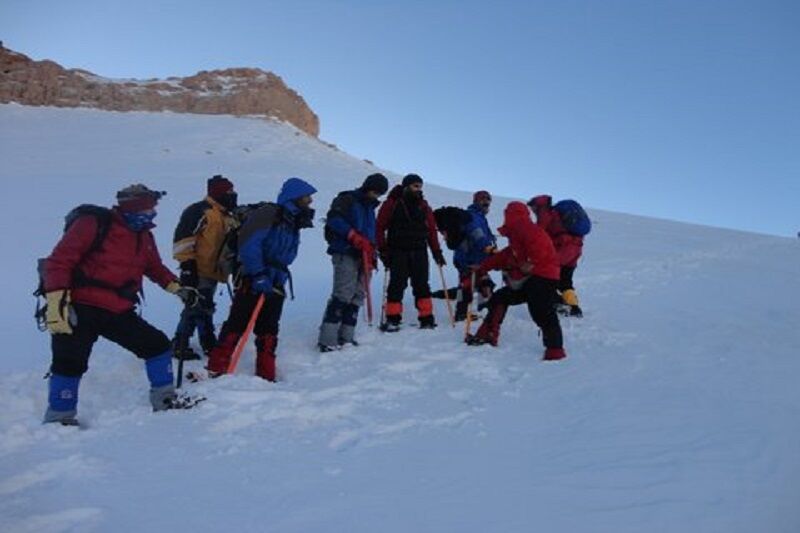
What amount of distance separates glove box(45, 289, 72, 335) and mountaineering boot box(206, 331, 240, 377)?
60.8 inches

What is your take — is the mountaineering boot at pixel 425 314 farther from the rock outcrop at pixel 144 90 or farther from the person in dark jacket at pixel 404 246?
the rock outcrop at pixel 144 90

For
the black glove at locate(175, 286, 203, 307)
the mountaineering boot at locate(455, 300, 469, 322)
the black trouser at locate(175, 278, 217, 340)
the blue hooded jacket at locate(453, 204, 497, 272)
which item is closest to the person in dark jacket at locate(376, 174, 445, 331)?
the mountaineering boot at locate(455, 300, 469, 322)

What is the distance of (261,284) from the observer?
6164mm

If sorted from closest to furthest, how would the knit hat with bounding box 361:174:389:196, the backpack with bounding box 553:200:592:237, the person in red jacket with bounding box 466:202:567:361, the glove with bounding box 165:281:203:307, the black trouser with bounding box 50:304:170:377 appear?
the black trouser with bounding box 50:304:170:377
the glove with bounding box 165:281:203:307
the person in red jacket with bounding box 466:202:567:361
the knit hat with bounding box 361:174:389:196
the backpack with bounding box 553:200:592:237

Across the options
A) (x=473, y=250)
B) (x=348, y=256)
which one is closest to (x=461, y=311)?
(x=473, y=250)

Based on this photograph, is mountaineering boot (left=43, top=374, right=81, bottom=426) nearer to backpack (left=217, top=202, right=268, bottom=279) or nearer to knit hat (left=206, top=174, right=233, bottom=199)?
backpack (left=217, top=202, right=268, bottom=279)

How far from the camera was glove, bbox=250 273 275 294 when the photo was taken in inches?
243

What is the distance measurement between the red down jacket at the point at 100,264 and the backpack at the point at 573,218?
555 cm

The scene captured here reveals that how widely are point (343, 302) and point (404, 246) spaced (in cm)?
127

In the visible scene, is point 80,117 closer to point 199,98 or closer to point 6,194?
point 6,194

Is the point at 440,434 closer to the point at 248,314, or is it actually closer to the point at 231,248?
the point at 248,314

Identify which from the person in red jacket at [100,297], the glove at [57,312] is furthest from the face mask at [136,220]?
the glove at [57,312]

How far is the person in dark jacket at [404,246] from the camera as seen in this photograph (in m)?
8.02

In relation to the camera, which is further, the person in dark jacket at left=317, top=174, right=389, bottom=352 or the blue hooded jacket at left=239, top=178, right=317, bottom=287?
the person in dark jacket at left=317, top=174, right=389, bottom=352
